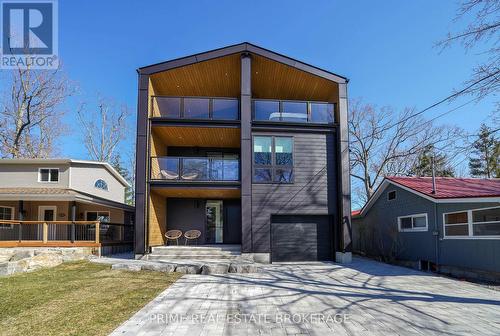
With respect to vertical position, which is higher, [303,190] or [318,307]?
[303,190]

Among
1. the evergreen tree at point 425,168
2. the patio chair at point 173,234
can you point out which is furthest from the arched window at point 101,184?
the evergreen tree at point 425,168

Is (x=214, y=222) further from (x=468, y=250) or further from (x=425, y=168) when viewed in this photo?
(x=425, y=168)

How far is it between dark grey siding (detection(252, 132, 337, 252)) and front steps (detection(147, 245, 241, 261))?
3.28ft

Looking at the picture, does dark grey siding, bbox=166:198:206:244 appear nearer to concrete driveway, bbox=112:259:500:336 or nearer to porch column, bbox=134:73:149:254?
porch column, bbox=134:73:149:254

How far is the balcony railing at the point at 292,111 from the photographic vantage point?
535 inches

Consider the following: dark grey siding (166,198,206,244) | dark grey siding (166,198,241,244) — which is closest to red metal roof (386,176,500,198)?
dark grey siding (166,198,241,244)

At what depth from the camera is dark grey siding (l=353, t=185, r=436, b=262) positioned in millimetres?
11891

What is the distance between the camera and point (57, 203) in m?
17.4

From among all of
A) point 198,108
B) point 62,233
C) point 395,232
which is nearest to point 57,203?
point 62,233

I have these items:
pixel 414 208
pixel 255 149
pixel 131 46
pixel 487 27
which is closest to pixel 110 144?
pixel 131 46

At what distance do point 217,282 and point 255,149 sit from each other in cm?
599

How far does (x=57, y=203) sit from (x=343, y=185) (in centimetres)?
1428

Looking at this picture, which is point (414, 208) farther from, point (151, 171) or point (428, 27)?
point (151, 171)

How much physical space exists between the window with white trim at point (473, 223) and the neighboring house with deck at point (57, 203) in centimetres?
1302
